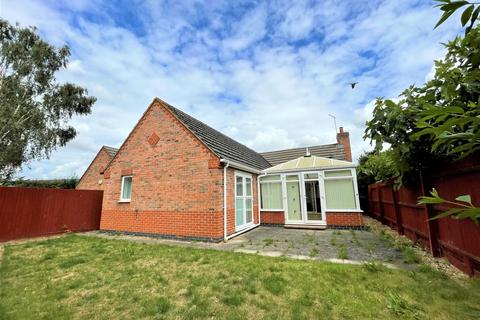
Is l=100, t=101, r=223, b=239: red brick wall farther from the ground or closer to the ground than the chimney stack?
closer to the ground

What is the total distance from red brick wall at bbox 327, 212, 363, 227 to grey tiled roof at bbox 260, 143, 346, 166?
584cm

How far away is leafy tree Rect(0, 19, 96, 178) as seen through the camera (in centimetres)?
1456

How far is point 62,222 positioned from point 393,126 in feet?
47.6

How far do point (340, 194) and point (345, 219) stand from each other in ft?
3.93

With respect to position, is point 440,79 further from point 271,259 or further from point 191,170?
point 191,170

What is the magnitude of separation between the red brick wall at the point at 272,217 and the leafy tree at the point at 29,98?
54.9 ft

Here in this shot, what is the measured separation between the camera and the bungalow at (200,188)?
343 inches

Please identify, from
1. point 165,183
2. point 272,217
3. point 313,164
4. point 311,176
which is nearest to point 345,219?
point 311,176

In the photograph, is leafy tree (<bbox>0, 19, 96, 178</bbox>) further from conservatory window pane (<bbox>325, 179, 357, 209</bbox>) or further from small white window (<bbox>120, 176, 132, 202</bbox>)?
conservatory window pane (<bbox>325, 179, 357, 209</bbox>)

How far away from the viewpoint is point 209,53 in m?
9.63

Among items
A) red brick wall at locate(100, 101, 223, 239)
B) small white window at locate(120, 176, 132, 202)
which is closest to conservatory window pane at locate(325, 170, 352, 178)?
red brick wall at locate(100, 101, 223, 239)

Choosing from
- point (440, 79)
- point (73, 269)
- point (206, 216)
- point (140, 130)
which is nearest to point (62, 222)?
point (140, 130)

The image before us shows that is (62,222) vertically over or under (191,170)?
under

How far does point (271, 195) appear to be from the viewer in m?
12.3
